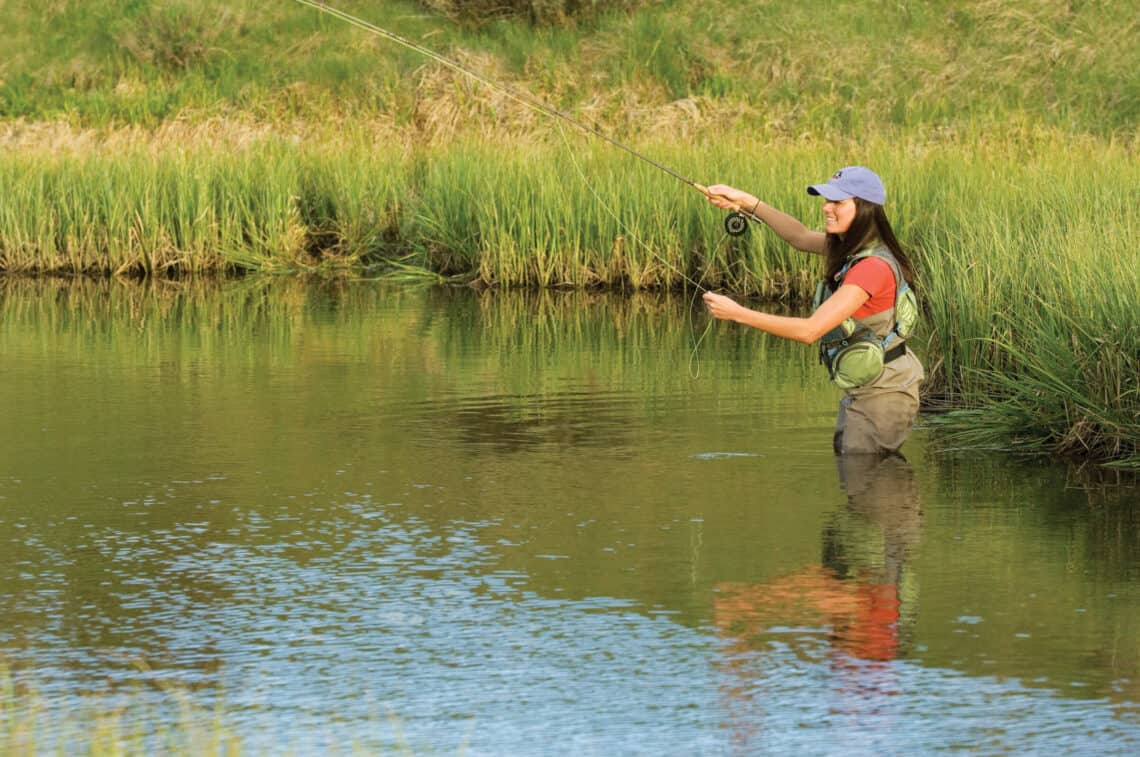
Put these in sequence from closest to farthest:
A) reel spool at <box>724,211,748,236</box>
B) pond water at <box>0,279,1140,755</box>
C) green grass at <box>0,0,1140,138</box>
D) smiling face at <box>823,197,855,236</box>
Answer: pond water at <box>0,279,1140,755</box> → smiling face at <box>823,197,855,236</box> → reel spool at <box>724,211,748,236</box> → green grass at <box>0,0,1140,138</box>

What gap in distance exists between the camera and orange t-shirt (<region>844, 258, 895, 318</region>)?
8.50 meters

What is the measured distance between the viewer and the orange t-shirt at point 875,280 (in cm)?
850

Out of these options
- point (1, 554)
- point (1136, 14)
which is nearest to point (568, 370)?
point (1, 554)

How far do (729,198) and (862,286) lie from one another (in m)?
1.02

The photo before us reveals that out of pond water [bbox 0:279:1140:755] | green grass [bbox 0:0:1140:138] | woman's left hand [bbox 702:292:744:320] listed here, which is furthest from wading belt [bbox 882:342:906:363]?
green grass [bbox 0:0:1140:138]

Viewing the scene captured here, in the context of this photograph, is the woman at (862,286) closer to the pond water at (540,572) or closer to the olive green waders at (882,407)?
the olive green waders at (882,407)

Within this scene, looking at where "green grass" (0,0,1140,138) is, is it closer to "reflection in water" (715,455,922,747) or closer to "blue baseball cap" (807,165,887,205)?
"blue baseball cap" (807,165,887,205)

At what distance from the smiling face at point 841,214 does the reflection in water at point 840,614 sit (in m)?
1.24

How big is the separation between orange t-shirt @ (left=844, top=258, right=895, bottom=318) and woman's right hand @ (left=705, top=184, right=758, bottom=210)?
0.82m

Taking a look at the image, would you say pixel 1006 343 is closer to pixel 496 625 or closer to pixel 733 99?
pixel 496 625

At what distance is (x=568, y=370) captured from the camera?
1259 cm

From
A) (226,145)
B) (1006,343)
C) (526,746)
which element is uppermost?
A: (226,145)

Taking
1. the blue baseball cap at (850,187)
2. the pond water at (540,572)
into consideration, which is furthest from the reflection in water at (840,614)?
the blue baseball cap at (850,187)

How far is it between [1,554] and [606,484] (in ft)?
8.49
